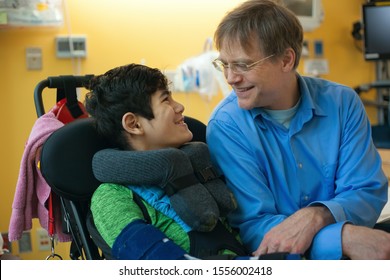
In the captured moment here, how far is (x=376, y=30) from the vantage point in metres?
3.74

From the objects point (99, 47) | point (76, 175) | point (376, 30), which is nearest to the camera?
point (76, 175)

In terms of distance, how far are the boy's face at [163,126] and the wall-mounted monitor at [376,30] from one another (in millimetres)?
2714

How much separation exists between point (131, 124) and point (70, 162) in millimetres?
198

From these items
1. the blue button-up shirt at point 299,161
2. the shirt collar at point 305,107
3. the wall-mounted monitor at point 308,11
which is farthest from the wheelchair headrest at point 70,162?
the wall-mounted monitor at point 308,11

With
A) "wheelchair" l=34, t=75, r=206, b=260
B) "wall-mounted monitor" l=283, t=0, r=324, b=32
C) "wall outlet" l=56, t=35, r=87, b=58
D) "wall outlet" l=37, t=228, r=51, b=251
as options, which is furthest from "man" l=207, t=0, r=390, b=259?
"wall-mounted monitor" l=283, t=0, r=324, b=32

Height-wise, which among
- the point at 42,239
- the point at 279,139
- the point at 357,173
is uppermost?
the point at 279,139

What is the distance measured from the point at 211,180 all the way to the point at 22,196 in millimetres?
617

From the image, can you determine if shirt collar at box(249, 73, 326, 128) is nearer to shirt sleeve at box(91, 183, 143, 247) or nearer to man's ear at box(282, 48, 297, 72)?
man's ear at box(282, 48, 297, 72)

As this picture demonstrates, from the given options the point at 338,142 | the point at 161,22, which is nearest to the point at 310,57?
the point at 161,22

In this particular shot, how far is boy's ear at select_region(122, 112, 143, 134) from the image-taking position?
1407 mm

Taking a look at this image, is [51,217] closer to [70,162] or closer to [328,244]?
[70,162]

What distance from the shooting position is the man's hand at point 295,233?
4.19 feet

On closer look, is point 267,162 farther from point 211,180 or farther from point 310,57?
point 310,57

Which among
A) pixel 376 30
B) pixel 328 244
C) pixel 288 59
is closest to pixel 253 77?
pixel 288 59
